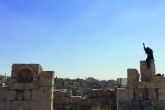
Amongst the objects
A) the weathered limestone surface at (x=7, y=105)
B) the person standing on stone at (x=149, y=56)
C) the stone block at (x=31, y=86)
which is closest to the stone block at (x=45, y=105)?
the stone block at (x=31, y=86)

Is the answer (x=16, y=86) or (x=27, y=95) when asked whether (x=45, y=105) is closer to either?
(x=27, y=95)

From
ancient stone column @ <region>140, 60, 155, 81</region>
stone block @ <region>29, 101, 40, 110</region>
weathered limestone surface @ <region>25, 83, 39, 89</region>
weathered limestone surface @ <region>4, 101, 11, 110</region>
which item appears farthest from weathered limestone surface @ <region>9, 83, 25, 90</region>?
ancient stone column @ <region>140, 60, 155, 81</region>

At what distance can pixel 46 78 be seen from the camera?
950 centimetres

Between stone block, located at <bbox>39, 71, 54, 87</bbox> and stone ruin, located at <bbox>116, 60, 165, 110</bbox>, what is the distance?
3.33 meters

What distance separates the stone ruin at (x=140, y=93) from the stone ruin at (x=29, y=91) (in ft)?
11.3

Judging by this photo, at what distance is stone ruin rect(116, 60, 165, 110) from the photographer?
32.3 ft

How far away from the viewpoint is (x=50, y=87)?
9453 mm

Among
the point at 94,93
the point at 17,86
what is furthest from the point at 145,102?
the point at 17,86

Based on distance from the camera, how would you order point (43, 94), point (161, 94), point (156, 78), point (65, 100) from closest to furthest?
point (43, 94) < point (161, 94) < point (156, 78) < point (65, 100)

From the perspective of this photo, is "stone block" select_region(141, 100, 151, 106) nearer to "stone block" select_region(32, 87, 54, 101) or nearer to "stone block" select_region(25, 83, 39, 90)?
"stone block" select_region(32, 87, 54, 101)

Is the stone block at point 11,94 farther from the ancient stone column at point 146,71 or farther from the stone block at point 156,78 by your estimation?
the stone block at point 156,78

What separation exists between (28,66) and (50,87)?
4.72 ft

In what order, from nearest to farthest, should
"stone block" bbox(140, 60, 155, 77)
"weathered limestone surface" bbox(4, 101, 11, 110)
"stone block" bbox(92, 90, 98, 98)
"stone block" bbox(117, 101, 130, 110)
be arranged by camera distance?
"weathered limestone surface" bbox(4, 101, 11, 110)
"stone block" bbox(117, 101, 130, 110)
"stone block" bbox(140, 60, 155, 77)
"stone block" bbox(92, 90, 98, 98)

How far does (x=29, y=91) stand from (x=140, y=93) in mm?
5423
